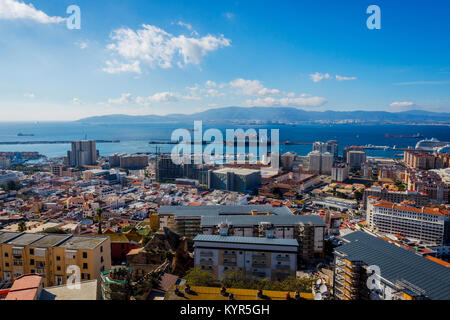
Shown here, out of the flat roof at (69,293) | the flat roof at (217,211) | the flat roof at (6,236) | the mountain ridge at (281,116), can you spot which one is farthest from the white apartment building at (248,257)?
the mountain ridge at (281,116)

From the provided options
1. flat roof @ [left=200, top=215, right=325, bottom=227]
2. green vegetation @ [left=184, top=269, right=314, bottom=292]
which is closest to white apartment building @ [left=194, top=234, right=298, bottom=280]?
green vegetation @ [left=184, top=269, right=314, bottom=292]

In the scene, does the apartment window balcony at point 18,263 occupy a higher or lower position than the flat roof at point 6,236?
lower

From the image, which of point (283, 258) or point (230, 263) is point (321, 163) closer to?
point (283, 258)

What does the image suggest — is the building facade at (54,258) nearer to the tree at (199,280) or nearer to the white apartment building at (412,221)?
the tree at (199,280)
